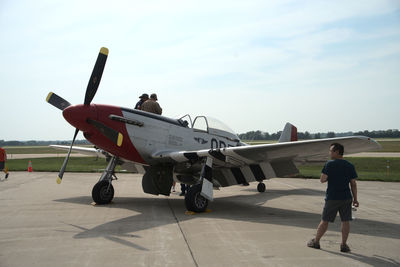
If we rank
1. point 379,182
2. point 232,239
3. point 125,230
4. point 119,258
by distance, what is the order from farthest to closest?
point 379,182
point 125,230
point 232,239
point 119,258

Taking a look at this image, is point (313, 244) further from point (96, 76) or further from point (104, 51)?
point (104, 51)

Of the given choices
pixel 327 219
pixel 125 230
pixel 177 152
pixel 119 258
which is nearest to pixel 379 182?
pixel 177 152

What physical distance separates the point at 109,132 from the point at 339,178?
15.6 feet

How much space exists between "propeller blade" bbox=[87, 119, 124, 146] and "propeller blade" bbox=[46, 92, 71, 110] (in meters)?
1.38

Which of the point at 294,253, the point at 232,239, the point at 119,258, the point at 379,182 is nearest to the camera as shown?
the point at 119,258

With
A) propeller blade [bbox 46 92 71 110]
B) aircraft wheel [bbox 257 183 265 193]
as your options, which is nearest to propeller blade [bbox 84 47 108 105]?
propeller blade [bbox 46 92 71 110]

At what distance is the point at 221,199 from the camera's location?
9633 mm

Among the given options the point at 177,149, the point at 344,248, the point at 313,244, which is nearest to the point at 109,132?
the point at 177,149

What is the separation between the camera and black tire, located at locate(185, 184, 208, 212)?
7.02 meters

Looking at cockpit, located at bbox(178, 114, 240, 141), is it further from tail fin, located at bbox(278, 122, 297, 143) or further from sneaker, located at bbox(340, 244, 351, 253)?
sneaker, located at bbox(340, 244, 351, 253)

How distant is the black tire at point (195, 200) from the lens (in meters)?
7.02

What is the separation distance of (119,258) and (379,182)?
13.3 m

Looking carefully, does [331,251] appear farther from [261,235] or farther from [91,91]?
[91,91]

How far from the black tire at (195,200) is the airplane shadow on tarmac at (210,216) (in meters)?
0.18
